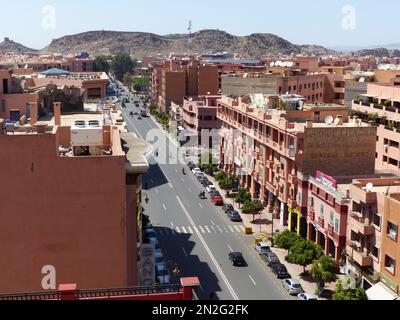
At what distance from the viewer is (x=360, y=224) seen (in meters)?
30.4

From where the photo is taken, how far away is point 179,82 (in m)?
93.4

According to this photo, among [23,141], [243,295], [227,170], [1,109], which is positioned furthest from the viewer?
[227,170]

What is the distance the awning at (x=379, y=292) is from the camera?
26711mm

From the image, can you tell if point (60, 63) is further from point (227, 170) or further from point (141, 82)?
point (227, 170)

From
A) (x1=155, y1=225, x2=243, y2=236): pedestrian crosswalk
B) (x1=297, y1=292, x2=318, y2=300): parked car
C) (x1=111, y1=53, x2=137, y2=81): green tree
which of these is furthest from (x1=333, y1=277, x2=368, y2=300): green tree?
(x1=111, y1=53, x2=137, y2=81): green tree

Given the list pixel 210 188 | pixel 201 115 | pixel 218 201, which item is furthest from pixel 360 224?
pixel 201 115

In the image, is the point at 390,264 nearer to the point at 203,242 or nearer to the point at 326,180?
the point at 326,180

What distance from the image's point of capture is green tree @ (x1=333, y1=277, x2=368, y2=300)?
2616 centimetres

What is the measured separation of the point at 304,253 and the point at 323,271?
303cm

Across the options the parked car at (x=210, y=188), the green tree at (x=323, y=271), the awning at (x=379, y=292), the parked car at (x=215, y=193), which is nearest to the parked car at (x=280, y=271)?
the green tree at (x=323, y=271)

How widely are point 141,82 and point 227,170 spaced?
3267 inches

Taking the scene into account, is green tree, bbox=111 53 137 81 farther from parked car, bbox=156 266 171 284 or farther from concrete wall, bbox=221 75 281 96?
parked car, bbox=156 266 171 284
